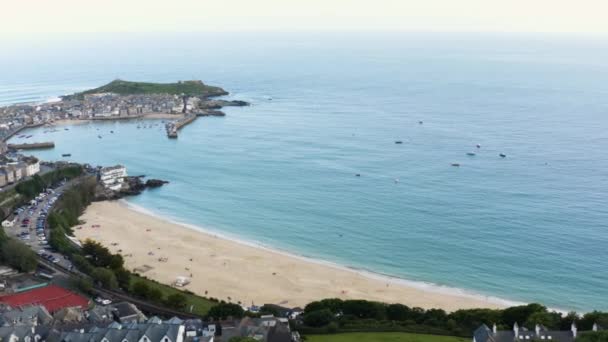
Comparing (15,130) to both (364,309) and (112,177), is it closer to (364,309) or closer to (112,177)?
(112,177)

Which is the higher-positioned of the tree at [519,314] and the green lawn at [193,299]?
the tree at [519,314]

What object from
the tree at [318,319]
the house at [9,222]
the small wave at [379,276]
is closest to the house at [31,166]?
→ the house at [9,222]

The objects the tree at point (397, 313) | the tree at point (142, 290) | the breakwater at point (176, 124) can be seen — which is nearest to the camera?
the tree at point (397, 313)

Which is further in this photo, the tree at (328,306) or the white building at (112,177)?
the white building at (112,177)

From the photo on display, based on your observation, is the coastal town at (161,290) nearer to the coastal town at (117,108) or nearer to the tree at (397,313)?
the tree at (397,313)

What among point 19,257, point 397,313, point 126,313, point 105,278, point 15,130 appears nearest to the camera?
point 126,313

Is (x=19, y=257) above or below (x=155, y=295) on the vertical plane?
above

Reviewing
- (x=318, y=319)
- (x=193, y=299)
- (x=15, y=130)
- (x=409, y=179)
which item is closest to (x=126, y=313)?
(x=193, y=299)

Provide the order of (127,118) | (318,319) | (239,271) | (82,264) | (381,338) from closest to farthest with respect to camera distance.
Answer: (381,338)
(318,319)
(82,264)
(239,271)
(127,118)
